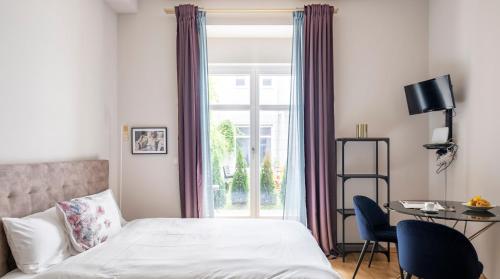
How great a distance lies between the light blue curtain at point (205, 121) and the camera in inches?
156

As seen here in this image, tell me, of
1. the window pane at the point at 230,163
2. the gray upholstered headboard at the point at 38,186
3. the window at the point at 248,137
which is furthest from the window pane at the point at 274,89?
the gray upholstered headboard at the point at 38,186

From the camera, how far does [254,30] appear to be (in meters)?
4.19

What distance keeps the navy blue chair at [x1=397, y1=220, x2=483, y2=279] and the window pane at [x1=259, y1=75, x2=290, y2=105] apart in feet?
7.93

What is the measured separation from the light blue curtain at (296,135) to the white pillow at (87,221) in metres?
2.00

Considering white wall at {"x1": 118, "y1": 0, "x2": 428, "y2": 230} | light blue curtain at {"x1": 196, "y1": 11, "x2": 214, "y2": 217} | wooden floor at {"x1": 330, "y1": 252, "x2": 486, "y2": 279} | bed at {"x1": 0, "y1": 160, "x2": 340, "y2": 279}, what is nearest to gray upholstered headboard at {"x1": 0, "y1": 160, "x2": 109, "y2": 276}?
bed at {"x1": 0, "y1": 160, "x2": 340, "y2": 279}

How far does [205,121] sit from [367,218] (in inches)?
82.1

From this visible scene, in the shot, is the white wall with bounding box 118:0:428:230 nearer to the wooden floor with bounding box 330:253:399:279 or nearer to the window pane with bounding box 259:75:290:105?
the window pane with bounding box 259:75:290:105

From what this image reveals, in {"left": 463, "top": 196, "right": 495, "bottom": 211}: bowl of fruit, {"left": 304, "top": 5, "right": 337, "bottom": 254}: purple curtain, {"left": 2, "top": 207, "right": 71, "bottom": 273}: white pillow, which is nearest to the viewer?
{"left": 2, "top": 207, "right": 71, "bottom": 273}: white pillow


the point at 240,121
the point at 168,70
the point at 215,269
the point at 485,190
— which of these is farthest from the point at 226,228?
the point at 485,190

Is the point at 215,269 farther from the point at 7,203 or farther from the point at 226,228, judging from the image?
the point at 7,203

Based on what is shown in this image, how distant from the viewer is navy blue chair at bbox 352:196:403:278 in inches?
121

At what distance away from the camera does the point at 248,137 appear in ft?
14.4

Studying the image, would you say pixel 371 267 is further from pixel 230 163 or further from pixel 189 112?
pixel 189 112

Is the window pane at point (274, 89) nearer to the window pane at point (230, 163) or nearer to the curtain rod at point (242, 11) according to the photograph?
the window pane at point (230, 163)
